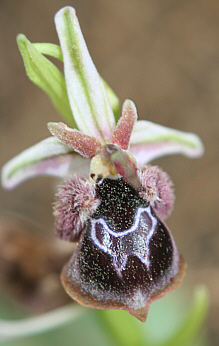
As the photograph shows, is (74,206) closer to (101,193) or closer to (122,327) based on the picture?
(101,193)

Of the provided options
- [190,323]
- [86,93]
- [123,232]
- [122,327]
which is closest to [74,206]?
[123,232]

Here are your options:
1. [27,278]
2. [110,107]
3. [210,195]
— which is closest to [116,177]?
[110,107]

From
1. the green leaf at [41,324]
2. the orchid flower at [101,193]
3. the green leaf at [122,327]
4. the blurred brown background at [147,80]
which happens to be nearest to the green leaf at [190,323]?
the green leaf at [122,327]

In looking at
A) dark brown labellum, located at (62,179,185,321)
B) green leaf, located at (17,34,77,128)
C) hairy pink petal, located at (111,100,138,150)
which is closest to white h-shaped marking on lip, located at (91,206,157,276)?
dark brown labellum, located at (62,179,185,321)

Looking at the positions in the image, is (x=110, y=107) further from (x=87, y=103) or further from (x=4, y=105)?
(x=4, y=105)

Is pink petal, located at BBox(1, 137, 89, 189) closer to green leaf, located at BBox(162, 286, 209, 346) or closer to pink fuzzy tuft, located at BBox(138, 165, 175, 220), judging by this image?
pink fuzzy tuft, located at BBox(138, 165, 175, 220)

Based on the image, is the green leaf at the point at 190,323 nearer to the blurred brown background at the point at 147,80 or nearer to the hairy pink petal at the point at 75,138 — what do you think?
the hairy pink petal at the point at 75,138
